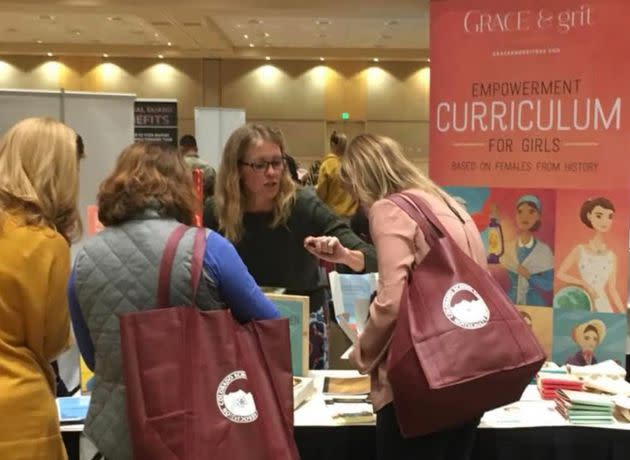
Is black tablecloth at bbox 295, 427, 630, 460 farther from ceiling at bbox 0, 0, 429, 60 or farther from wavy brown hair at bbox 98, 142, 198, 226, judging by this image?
ceiling at bbox 0, 0, 429, 60

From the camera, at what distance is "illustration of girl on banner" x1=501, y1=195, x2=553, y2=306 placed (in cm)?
292

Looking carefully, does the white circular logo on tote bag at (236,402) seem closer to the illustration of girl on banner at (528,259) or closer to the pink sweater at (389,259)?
the pink sweater at (389,259)

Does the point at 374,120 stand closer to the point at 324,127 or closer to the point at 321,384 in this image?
the point at 324,127

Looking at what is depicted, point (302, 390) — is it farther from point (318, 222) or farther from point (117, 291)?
point (117, 291)

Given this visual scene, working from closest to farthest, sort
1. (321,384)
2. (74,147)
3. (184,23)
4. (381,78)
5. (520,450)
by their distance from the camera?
(74,147), (520,450), (321,384), (184,23), (381,78)

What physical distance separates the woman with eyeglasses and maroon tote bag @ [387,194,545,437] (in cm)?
80

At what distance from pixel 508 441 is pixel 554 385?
1.25ft

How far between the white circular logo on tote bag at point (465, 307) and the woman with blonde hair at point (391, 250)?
7 cm

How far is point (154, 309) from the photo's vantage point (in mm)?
1506

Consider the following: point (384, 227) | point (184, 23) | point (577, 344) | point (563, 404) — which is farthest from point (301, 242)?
point (184, 23)

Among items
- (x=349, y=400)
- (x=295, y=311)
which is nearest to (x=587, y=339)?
(x=349, y=400)

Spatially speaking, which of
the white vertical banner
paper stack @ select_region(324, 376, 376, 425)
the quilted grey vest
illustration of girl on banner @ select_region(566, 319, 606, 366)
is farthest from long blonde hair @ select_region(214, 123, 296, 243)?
the white vertical banner

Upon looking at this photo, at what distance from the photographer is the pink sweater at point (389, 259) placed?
1.70 meters

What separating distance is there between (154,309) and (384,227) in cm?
59
